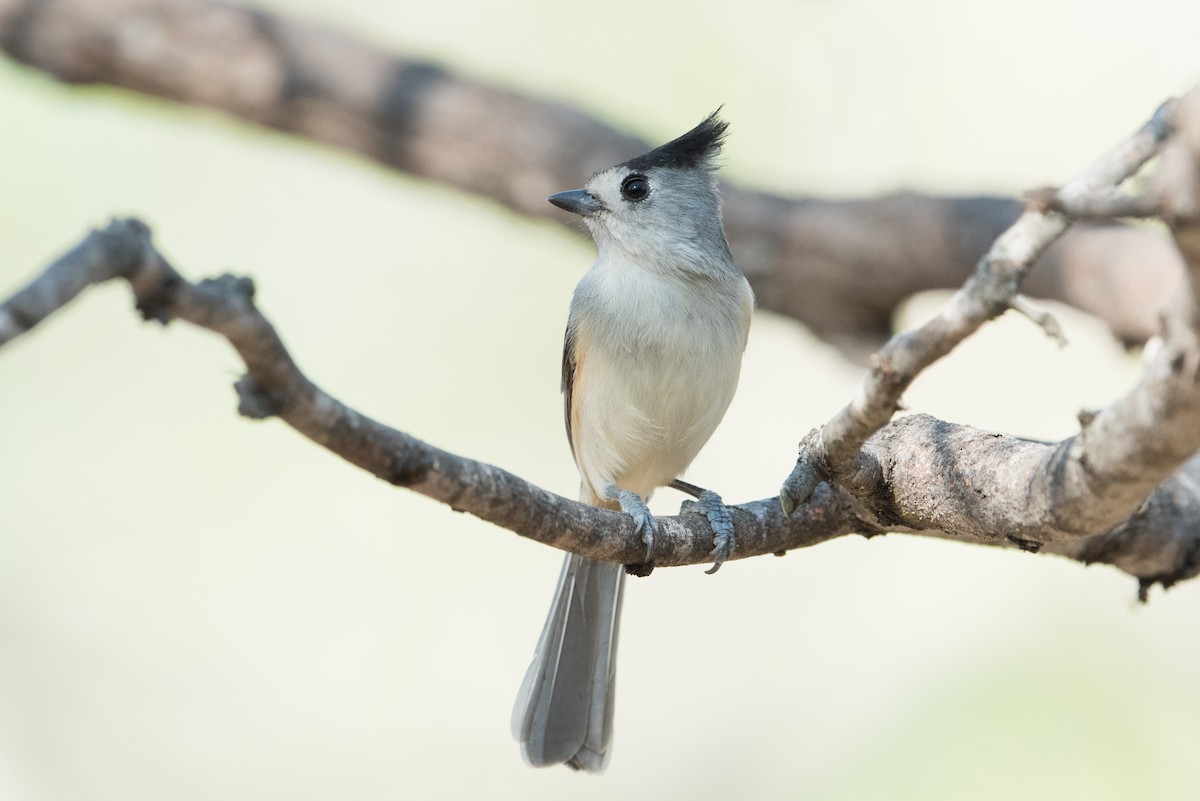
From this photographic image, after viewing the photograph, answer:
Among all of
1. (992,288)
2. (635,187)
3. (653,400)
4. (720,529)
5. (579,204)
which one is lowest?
(992,288)

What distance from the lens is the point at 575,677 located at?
12.9ft

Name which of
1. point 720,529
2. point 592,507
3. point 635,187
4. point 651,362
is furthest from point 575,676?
point 635,187

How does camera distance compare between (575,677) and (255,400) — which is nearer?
(255,400)

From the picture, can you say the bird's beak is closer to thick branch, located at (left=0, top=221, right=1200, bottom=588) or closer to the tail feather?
the tail feather

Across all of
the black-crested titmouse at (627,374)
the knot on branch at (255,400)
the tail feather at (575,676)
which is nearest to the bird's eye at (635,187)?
the black-crested titmouse at (627,374)

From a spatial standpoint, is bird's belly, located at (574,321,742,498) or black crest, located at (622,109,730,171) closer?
A: bird's belly, located at (574,321,742,498)

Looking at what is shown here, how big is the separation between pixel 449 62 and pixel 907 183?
2.38 meters

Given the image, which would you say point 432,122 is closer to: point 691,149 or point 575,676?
point 691,149

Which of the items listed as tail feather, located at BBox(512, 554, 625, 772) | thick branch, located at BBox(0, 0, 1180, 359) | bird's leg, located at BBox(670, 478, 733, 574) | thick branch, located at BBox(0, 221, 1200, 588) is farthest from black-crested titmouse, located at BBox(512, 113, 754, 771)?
thick branch, located at BBox(0, 0, 1180, 359)

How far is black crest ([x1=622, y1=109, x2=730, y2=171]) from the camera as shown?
4250 millimetres

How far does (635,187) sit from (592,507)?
2.08 metres

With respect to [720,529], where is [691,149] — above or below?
above

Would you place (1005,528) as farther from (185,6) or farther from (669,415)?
(185,6)

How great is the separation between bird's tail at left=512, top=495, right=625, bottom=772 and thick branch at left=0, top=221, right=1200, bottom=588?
96 centimetres
